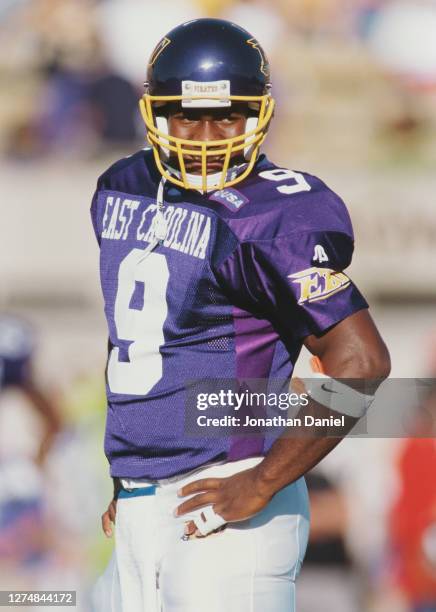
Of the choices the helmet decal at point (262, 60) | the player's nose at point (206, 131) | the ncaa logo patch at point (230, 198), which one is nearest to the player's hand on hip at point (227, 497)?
the ncaa logo patch at point (230, 198)

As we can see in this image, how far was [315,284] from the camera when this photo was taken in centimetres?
217

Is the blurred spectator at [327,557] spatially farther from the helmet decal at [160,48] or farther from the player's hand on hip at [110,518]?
the helmet decal at [160,48]

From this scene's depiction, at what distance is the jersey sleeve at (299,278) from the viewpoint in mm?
2174

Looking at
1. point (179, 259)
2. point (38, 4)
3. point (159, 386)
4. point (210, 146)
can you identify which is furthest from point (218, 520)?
point (38, 4)

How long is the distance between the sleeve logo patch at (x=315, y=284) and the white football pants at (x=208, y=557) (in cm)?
37

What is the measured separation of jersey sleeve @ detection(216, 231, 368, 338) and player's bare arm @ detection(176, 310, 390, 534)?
31 mm

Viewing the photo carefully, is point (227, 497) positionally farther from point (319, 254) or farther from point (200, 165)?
point (200, 165)

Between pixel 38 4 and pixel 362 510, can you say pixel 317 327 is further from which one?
pixel 38 4

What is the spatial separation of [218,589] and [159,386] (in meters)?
0.40

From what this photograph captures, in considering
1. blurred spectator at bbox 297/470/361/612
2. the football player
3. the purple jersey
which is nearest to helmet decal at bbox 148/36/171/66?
the football player

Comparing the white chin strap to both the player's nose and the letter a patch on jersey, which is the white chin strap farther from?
the player's nose

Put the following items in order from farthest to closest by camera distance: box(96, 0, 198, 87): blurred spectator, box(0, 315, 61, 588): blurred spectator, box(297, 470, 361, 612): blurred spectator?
box(96, 0, 198, 87): blurred spectator → box(0, 315, 61, 588): blurred spectator → box(297, 470, 361, 612): blurred spectator

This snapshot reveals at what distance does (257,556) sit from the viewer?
227 centimetres

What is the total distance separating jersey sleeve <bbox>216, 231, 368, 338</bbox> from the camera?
2174mm
